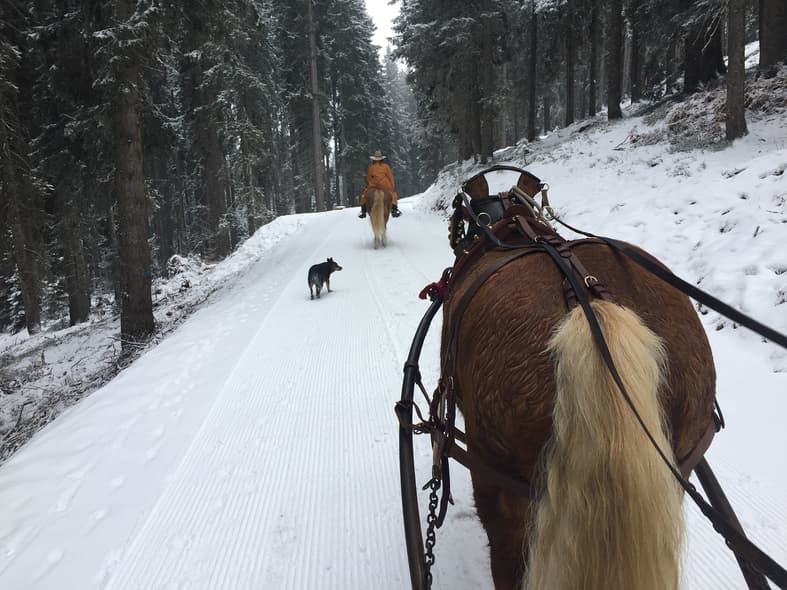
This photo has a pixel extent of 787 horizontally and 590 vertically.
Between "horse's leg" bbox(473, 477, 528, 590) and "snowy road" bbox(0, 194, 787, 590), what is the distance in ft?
A: 3.06

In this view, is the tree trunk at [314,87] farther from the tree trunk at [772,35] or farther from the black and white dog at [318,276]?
the tree trunk at [772,35]

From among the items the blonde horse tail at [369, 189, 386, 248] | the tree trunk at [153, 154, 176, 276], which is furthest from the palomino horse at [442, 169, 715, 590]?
the tree trunk at [153, 154, 176, 276]

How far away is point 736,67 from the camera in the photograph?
787 centimetres

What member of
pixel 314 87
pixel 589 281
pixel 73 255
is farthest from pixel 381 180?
pixel 314 87

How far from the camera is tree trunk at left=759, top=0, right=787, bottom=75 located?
33.0ft

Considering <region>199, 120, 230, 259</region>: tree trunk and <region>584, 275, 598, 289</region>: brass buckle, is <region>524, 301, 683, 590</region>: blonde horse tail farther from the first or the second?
<region>199, 120, 230, 259</region>: tree trunk

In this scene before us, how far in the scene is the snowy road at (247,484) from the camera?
2.58m

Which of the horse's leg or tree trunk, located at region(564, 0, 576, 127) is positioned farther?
tree trunk, located at region(564, 0, 576, 127)

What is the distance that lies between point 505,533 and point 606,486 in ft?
2.10

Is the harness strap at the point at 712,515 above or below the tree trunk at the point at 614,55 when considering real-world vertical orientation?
below

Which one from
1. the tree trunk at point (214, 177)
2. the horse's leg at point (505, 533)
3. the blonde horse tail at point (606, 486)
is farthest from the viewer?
the tree trunk at point (214, 177)

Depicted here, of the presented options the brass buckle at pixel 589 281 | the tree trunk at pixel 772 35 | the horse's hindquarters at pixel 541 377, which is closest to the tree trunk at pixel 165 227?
the tree trunk at pixel 772 35

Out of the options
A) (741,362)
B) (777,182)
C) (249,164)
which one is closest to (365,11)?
(249,164)

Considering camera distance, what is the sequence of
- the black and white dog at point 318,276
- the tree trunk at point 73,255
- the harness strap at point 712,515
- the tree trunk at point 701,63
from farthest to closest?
the tree trunk at point 73,255, the tree trunk at point 701,63, the black and white dog at point 318,276, the harness strap at point 712,515
